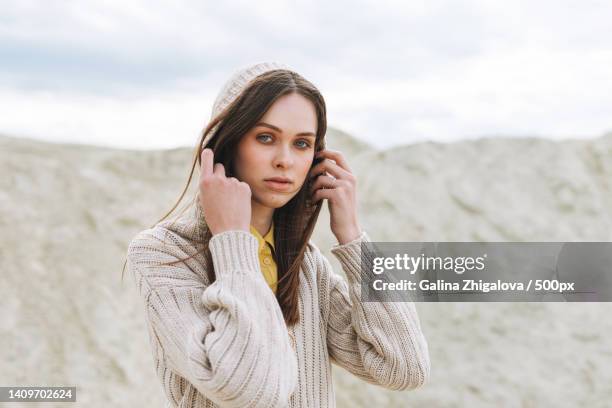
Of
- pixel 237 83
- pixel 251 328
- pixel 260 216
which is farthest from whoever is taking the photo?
pixel 260 216

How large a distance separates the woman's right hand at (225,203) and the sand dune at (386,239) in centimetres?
457

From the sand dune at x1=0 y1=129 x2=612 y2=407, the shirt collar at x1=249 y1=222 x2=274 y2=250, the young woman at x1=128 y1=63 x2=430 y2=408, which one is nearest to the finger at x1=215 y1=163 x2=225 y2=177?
the young woman at x1=128 y1=63 x2=430 y2=408

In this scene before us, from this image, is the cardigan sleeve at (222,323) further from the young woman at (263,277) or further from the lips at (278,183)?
the lips at (278,183)

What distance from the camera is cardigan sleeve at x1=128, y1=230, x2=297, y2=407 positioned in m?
1.62

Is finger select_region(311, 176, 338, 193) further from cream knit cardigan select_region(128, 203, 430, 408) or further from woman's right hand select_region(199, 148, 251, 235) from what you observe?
Result: woman's right hand select_region(199, 148, 251, 235)

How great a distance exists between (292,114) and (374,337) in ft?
2.04

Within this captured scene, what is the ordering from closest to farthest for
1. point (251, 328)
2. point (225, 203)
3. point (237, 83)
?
point (251, 328), point (225, 203), point (237, 83)

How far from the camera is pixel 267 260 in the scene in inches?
80.1

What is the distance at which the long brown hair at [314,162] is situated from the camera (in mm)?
1856

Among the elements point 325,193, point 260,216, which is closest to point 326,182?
point 325,193

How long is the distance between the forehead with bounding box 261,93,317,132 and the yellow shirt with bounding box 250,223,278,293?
1.04 ft

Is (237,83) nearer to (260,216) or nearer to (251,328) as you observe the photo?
(260,216)

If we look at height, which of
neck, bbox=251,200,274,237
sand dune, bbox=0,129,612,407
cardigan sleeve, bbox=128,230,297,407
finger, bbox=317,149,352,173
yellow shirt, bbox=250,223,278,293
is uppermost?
sand dune, bbox=0,129,612,407

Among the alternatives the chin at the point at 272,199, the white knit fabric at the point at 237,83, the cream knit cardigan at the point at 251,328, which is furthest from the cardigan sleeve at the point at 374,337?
the white knit fabric at the point at 237,83
